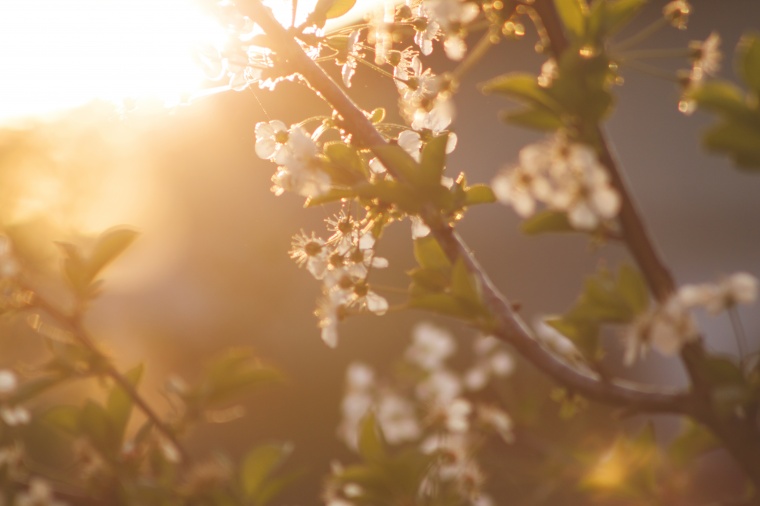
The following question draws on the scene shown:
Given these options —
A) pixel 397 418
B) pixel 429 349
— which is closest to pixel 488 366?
pixel 429 349

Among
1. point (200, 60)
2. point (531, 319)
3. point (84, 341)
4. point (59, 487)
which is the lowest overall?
point (531, 319)

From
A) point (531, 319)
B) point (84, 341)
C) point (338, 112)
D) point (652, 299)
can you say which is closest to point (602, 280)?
point (652, 299)

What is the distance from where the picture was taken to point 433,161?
69 centimetres

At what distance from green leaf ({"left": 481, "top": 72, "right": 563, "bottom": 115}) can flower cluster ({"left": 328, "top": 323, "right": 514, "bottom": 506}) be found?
2.65ft

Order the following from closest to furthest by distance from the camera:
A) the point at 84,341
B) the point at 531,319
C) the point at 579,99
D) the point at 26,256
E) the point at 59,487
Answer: the point at 579,99
the point at 84,341
the point at 59,487
the point at 26,256
the point at 531,319

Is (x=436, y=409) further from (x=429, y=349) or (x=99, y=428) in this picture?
(x=99, y=428)

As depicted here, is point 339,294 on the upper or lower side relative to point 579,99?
lower

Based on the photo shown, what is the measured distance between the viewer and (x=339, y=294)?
2.74ft

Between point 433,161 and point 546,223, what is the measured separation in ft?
0.45

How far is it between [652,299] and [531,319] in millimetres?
3285

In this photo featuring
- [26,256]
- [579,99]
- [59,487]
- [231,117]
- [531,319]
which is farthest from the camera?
[531,319]

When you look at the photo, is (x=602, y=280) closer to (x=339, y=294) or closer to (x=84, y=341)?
(x=339, y=294)

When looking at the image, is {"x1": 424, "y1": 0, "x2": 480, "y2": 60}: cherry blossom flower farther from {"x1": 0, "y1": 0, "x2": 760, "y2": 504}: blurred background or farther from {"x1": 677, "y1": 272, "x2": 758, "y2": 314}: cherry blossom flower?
{"x1": 0, "y1": 0, "x2": 760, "y2": 504}: blurred background

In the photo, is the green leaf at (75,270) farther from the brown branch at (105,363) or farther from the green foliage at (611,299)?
the green foliage at (611,299)
